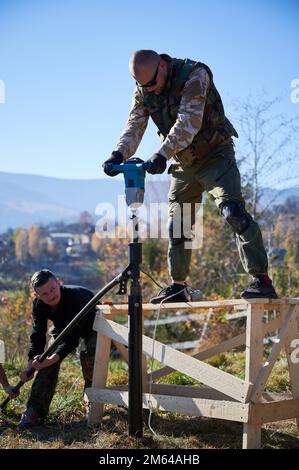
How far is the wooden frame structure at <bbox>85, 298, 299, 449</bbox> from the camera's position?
424 cm

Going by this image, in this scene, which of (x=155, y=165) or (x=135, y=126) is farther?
(x=135, y=126)

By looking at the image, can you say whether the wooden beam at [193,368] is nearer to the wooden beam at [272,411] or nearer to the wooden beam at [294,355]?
the wooden beam at [272,411]

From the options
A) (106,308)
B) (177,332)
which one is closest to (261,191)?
(177,332)

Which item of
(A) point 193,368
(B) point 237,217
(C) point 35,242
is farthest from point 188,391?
(C) point 35,242

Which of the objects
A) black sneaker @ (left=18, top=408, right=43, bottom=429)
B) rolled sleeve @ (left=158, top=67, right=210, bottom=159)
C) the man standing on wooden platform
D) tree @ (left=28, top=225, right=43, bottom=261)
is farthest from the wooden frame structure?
tree @ (left=28, top=225, right=43, bottom=261)

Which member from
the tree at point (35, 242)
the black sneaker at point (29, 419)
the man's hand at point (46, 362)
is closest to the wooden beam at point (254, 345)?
the man's hand at point (46, 362)

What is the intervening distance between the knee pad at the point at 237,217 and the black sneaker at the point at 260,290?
0.35 metres

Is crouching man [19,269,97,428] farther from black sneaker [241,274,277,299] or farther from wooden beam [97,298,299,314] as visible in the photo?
black sneaker [241,274,277,299]

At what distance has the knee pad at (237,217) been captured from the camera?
4465mm

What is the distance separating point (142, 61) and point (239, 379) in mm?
2240

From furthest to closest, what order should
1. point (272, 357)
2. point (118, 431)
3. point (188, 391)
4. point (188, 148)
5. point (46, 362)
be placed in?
point (188, 391), point (46, 362), point (118, 431), point (188, 148), point (272, 357)

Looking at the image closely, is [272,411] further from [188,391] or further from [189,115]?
[189,115]

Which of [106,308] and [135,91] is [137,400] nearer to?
[106,308]

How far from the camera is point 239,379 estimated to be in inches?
169
